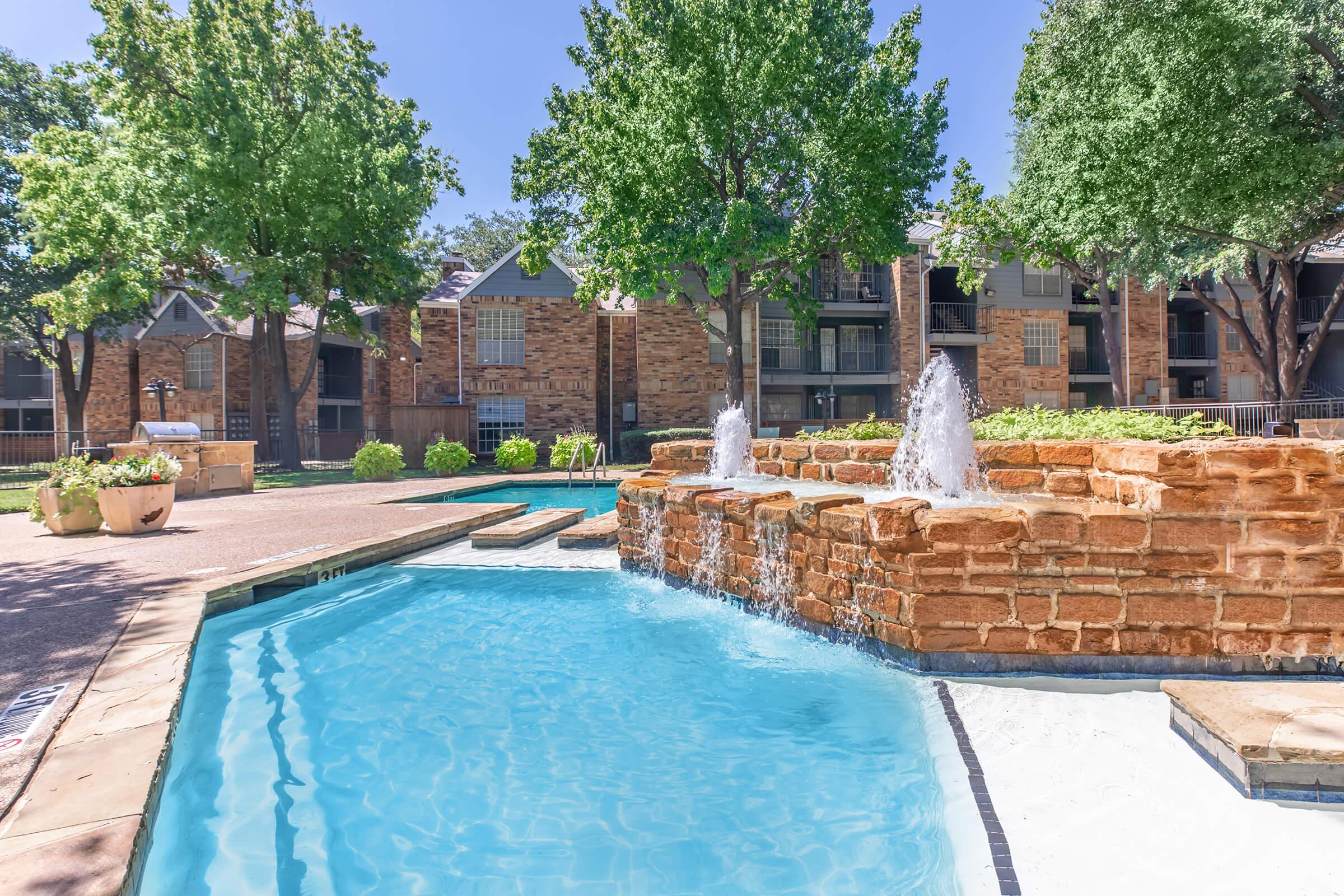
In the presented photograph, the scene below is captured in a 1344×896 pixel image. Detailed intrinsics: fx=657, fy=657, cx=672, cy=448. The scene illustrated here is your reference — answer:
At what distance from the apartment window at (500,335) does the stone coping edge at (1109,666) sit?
22610mm

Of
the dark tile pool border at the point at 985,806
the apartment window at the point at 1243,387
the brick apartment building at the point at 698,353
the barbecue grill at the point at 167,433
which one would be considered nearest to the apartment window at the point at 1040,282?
the brick apartment building at the point at 698,353

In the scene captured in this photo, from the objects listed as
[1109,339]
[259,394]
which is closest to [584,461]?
[259,394]

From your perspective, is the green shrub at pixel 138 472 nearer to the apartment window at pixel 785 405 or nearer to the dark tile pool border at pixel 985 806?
the dark tile pool border at pixel 985 806

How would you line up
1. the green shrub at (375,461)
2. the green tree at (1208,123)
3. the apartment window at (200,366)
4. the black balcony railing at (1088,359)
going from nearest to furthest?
the green tree at (1208,123)
the green shrub at (375,461)
the apartment window at (200,366)
the black balcony railing at (1088,359)

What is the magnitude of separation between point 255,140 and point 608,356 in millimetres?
12966

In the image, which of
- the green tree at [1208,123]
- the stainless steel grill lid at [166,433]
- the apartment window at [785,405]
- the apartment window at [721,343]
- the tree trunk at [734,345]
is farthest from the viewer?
the apartment window at [785,405]

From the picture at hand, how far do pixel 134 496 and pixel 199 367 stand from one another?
23485mm

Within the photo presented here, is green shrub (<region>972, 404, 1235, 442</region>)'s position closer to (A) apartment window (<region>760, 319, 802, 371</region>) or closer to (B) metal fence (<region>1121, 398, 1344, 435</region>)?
(B) metal fence (<region>1121, 398, 1344, 435</region>)

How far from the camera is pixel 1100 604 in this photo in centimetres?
347

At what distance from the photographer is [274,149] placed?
65.4 ft

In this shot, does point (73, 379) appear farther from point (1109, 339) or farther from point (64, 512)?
point (1109, 339)

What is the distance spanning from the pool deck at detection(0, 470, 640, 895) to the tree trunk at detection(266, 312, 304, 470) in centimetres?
1030

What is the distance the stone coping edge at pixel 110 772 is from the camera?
1.94 meters

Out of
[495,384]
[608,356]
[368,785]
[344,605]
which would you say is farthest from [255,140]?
[368,785]
